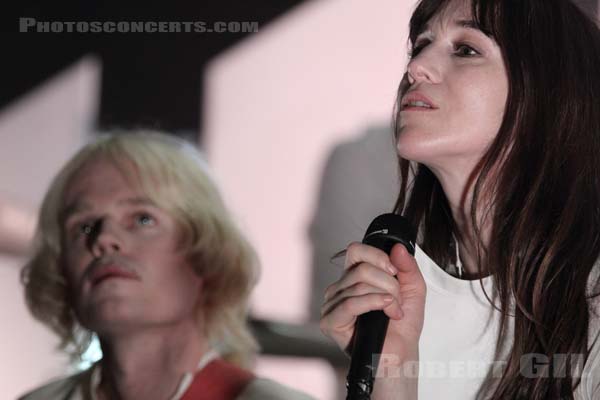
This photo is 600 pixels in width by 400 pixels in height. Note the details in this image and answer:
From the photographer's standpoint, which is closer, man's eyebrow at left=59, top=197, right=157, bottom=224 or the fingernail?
the fingernail

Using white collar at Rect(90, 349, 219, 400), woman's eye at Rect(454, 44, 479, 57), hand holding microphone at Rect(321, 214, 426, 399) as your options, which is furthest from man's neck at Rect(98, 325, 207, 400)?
woman's eye at Rect(454, 44, 479, 57)

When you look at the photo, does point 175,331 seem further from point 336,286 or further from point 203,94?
point 336,286

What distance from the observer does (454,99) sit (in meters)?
0.92

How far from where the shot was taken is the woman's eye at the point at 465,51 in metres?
0.95

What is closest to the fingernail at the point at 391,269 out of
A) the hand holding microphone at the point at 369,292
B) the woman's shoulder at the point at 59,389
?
the hand holding microphone at the point at 369,292

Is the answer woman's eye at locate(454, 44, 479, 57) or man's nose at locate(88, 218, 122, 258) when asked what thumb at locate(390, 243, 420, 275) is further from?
man's nose at locate(88, 218, 122, 258)

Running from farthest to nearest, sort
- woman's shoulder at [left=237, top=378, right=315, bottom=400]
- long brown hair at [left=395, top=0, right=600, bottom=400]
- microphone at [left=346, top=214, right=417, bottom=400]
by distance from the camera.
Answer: woman's shoulder at [left=237, top=378, right=315, bottom=400] → long brown hair at [left=395, top=0, right=600, bottom=400] → microphone at [left=346, top=214, right=417, bottom=400]

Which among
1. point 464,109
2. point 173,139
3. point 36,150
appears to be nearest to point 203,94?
point 173,139

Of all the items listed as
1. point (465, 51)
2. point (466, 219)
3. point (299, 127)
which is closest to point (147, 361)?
point (299, 127)

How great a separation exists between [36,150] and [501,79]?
0.76 m

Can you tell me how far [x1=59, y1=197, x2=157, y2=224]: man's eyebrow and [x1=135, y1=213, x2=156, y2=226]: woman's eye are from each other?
18 mm

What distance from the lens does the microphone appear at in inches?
28.5

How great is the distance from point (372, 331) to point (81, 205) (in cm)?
68

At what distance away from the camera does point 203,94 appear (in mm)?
1319
